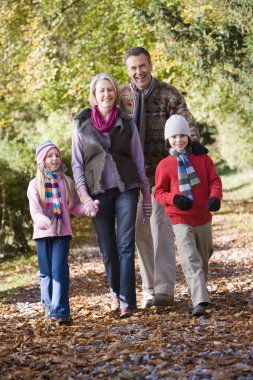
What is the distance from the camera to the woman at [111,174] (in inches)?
265

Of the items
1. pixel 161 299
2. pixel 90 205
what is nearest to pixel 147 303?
pixel 161 299

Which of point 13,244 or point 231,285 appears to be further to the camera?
point 13,244

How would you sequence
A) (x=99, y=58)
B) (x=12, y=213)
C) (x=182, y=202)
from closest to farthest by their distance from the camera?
(x=182, y=202) < (x=12, y=213) < (x=99, y=58)

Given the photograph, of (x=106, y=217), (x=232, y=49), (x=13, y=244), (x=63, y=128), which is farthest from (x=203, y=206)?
(x=63, y=128)

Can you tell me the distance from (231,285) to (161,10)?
8424 mm

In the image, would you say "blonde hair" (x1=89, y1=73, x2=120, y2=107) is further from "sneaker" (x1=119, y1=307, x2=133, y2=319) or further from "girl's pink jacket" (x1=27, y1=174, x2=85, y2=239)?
"sneaker" (x1=119, y1=307, x2=133, y2=319)

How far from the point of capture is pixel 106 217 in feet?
22.3

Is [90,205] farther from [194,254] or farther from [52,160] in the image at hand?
[194,254]

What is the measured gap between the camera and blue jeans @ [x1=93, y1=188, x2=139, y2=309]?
6.75 metres

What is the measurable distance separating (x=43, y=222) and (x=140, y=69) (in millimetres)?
1780

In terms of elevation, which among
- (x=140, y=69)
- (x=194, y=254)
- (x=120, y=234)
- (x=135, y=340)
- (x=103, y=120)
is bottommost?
(x=135, y=340)

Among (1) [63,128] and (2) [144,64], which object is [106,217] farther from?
(1) [63,128]

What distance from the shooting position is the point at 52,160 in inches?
274

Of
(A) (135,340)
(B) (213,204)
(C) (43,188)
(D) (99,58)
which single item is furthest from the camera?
(D) (99,58)
